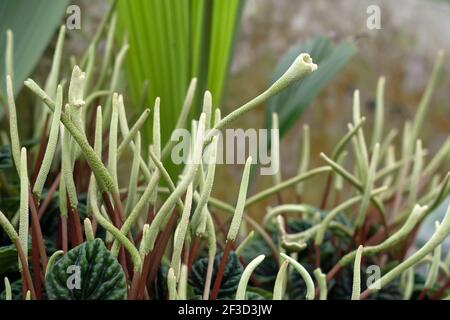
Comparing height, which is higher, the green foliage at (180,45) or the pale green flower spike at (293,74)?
the green foliage at (180,45)

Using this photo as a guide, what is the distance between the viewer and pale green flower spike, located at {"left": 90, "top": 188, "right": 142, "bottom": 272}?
0.38 metres

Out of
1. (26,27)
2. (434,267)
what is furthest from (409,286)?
(26,27)

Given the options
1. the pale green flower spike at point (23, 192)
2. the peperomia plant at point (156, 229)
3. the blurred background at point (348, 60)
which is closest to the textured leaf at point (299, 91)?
the peperomia plant at point (156, 229)

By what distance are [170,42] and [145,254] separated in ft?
0.74

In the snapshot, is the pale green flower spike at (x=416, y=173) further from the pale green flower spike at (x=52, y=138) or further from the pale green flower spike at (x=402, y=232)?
the pale green flower spike at (x=52, y=138)

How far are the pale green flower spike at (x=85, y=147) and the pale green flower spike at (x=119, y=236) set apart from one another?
15 mm

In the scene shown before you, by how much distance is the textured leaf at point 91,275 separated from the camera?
384 mm

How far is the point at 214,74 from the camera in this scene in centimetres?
56

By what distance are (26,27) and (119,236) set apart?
25 cm

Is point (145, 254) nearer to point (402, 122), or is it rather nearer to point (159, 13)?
point (159, 13)

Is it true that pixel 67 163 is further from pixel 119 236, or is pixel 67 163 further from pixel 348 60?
pixel 348 60

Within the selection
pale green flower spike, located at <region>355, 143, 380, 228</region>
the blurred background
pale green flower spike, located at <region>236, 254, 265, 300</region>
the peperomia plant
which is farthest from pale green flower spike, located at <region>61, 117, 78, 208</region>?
the blurred background

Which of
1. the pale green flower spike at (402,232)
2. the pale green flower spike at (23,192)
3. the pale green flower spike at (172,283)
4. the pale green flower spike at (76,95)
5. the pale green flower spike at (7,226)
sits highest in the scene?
the pale green flower spike at (76,95)
